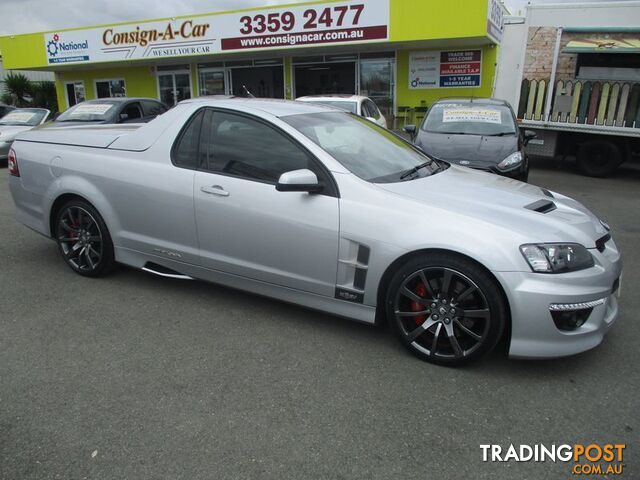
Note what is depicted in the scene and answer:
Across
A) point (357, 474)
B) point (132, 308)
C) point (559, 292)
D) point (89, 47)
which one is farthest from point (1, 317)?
point (89, 47)

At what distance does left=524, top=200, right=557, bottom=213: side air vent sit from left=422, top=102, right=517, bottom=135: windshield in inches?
180

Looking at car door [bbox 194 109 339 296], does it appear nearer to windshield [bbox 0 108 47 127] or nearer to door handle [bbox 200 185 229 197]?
door handle [bbox 200 185 229 197]

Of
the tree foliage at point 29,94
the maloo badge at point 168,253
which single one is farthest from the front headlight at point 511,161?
the tree foliage at point 29,94

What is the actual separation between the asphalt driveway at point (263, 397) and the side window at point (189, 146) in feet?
3.69

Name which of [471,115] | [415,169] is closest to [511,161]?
[471,115]

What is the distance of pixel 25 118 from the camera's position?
13656mm

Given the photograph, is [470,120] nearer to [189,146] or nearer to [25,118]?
[189,146]

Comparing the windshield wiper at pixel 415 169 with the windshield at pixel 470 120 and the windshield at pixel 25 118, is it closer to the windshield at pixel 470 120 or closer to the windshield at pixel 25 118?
the windshield at pixel 470 120

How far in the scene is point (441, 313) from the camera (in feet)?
10.6

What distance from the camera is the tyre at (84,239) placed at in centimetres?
454

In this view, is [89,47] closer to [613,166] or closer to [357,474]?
[613,166]

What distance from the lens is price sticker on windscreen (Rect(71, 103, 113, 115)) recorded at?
1038cm

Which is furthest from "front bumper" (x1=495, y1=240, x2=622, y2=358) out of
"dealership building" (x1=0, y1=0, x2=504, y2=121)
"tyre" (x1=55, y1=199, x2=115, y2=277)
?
"dealership building" (x1=0, y1=0, x2=504, y2=121)

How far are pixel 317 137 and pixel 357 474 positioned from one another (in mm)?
2288
